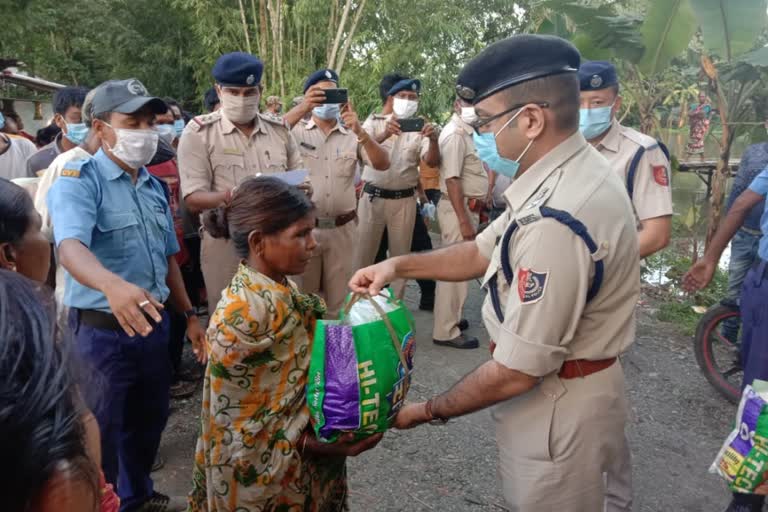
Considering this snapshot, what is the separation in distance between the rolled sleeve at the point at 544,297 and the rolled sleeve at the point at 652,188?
1789 millimetres

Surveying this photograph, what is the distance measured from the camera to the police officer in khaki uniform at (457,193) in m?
4.82

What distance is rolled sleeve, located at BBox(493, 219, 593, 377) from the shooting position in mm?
1460

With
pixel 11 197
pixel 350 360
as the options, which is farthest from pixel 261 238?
pixel 11 197

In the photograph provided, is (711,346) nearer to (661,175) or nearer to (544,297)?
(661,175)

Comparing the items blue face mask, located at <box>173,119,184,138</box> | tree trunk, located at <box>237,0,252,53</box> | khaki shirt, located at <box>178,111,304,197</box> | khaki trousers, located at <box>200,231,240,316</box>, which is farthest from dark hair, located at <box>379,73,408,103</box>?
tree trunk, located at <box>237,0,252,53</box>

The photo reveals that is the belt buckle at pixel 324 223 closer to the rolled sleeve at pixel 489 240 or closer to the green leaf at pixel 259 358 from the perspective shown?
the rolled sleeve at pixel 489 240

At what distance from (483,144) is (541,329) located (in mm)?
616

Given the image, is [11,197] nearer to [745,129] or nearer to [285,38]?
[745,129]

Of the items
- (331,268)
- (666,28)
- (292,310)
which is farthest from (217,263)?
(666,28)

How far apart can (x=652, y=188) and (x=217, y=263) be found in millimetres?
2459

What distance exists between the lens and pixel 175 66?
562 inches

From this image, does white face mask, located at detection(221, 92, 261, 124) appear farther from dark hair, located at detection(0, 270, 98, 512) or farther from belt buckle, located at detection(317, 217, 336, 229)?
dark hair, located at detection(0, 270, 98, 512)

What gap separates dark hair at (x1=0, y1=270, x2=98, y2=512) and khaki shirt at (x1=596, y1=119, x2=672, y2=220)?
2923 millimetres

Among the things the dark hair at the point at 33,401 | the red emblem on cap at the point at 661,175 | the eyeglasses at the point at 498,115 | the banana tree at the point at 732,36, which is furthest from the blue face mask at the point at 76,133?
the banana tree at the point at 732,36
